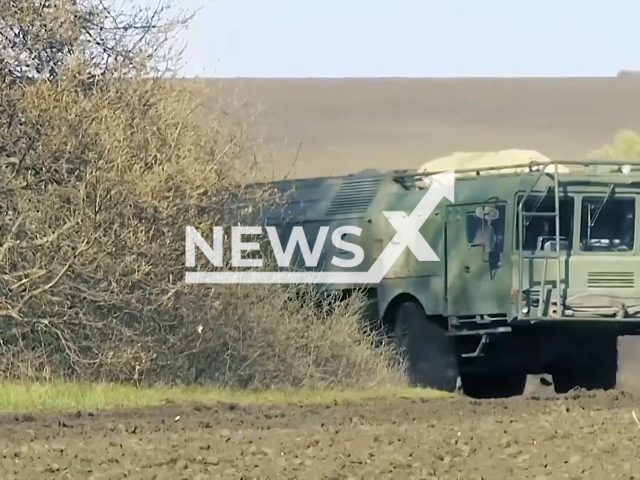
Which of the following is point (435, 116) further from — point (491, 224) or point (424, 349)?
point (491, 224)

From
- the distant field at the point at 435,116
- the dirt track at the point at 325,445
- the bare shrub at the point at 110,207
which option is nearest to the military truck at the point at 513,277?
the bare shrub at the point at 110,207

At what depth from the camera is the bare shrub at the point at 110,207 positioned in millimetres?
14555

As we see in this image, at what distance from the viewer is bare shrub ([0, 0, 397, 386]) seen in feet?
47.8

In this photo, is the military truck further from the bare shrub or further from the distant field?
the distant field

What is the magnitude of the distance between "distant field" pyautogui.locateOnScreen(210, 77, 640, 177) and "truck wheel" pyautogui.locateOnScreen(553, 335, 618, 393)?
3115 cm

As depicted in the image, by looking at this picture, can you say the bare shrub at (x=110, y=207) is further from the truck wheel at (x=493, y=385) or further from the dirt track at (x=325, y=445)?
the dirt track at (x=325, y=445)

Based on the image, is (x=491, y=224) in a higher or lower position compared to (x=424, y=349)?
higher

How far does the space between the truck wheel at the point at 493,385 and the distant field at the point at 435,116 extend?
3070cm

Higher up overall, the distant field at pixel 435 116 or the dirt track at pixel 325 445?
the distant field at pixel 435 116

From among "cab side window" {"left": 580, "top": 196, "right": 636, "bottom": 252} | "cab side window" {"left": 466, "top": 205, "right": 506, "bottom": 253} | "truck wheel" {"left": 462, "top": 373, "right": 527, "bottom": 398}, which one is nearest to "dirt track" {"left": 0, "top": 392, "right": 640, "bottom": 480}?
"cab side window" {"left": 466, "top": 205, "right": 506, "bottom": 253}

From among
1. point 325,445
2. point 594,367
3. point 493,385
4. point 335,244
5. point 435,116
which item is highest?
point 435,116

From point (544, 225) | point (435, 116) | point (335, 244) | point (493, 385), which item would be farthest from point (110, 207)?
point (435, 116)

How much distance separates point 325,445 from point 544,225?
A: 22.3 feet

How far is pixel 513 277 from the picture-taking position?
15.0m
